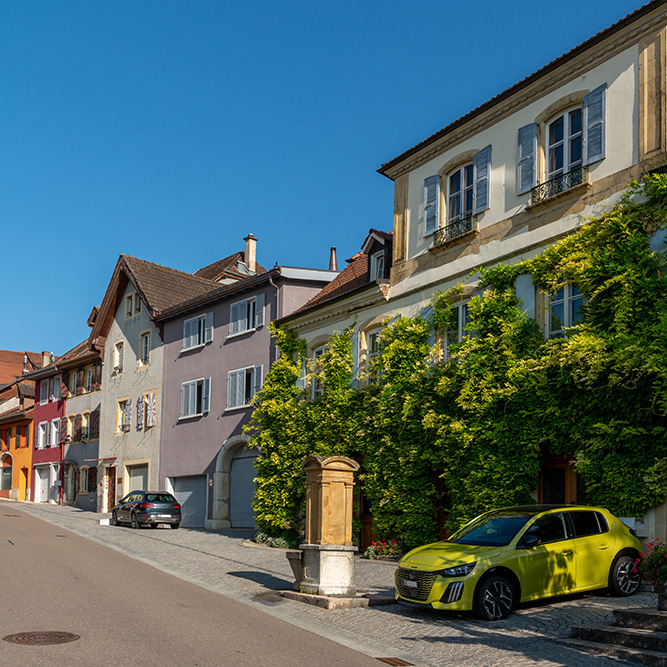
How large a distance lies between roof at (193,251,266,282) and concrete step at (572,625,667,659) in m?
36.7

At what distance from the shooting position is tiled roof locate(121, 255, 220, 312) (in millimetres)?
39969

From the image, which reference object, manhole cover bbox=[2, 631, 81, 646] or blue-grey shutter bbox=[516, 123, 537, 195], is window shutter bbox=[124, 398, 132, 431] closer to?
blue-grey shutter bbox=[516, 123, 537, 195]

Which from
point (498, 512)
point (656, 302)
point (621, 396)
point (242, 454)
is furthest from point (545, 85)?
point (242, 454)

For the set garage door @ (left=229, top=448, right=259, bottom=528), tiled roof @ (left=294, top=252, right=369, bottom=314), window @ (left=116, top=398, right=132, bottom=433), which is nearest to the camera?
tiled roof @ (left=294, top=252, right=369, bottom=314)

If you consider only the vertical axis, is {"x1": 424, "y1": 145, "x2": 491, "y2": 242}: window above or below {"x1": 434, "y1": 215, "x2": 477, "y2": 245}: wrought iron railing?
above

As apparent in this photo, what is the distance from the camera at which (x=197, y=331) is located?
118 ft

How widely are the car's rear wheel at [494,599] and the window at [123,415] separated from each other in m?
31.2

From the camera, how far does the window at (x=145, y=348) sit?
4012 cm

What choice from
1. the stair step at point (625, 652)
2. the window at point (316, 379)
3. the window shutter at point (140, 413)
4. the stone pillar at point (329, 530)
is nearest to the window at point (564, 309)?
the stone pillar at point (329, 530)

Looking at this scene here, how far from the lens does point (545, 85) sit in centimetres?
1878

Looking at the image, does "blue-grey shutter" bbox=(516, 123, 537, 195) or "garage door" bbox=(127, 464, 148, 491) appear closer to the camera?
"blue-grey shutter" bbox=(516, 123, 537, 195)

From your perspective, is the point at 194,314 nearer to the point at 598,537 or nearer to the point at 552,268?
the point at 552,268

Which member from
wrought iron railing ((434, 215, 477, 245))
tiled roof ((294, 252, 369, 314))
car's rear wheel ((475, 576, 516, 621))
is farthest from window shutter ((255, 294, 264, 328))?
car's rear wheel ((475, 576, 516, 621))

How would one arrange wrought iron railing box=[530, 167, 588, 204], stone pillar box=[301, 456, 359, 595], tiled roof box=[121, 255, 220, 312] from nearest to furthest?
stone pillar box=[301, 456, 359, 595]
wrought iron railing box=[530, 167, 588, 204]
tiled roof box=[121, 255, 220, 312]
